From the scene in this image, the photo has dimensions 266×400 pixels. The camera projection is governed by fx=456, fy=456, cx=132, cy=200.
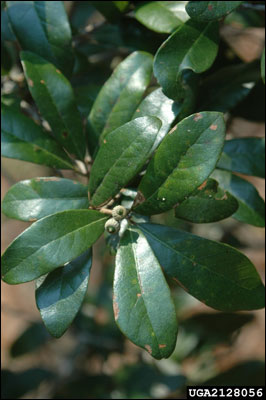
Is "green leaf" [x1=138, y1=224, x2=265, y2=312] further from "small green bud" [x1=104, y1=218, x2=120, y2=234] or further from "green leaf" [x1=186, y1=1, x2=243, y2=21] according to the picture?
"green leaf" [x1=186, y1=1, x2=243, y2=21]

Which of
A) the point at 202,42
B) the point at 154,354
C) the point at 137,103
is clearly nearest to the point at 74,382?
the point at 154,354

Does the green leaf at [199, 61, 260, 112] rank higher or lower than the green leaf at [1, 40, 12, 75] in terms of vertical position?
lower

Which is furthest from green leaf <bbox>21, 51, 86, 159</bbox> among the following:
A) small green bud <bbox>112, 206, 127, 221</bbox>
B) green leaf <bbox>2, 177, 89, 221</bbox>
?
small green bud <bbox>112, 206, 127, 221</bbox>

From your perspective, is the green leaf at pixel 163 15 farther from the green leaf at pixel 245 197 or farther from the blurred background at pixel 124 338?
the green leaf at pixel 245 197

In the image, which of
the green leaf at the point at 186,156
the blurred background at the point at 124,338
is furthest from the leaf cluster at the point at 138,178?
the blurred background at the point at 124,338

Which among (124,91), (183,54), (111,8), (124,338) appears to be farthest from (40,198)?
(124,338)

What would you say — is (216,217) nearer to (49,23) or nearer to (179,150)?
(179,150)

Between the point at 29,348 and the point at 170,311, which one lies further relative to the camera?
the point at 29,348
